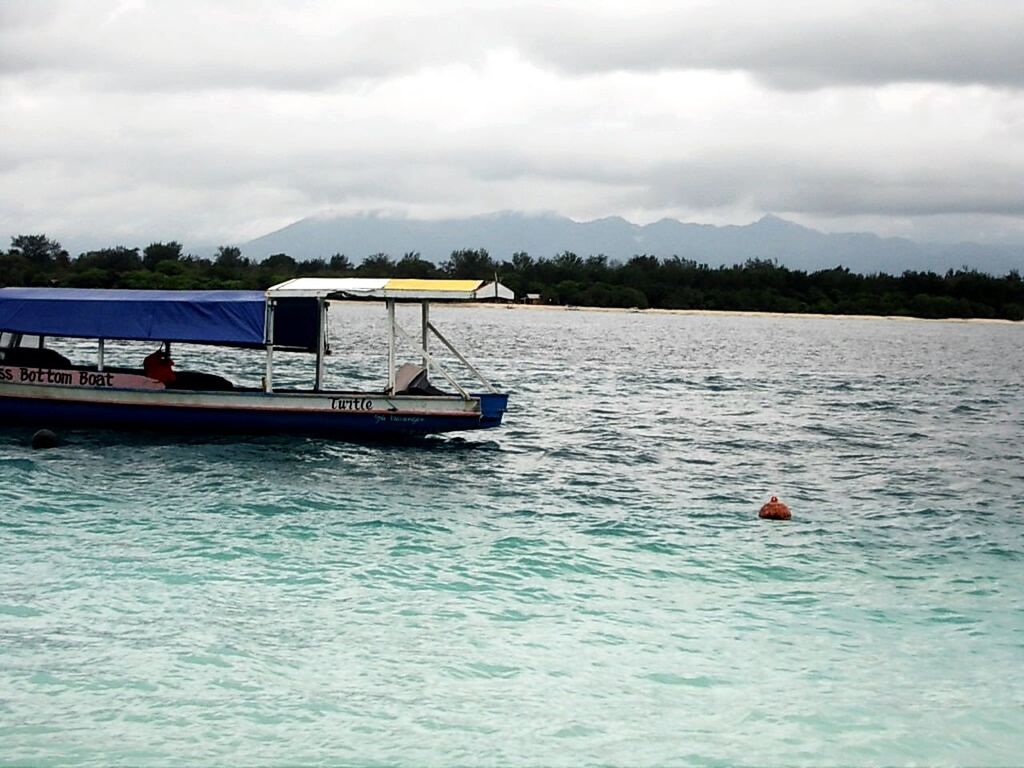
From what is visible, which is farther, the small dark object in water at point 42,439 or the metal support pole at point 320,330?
the metal support pole at point 320,330

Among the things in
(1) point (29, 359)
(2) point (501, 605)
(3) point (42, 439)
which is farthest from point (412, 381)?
(2) point (501, 605)

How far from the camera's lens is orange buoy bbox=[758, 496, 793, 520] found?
20312 mm

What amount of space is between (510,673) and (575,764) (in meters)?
2.14

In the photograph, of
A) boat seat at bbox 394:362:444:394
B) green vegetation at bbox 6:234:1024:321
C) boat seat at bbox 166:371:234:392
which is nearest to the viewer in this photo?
boat seat at bbox 394:362:444:394

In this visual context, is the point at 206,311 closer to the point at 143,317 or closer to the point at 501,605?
the point at 143,317

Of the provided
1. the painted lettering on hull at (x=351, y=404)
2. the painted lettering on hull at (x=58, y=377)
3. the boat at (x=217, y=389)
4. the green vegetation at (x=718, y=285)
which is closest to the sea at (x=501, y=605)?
the boat at (x=217, y=389)

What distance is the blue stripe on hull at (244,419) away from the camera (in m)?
25.2

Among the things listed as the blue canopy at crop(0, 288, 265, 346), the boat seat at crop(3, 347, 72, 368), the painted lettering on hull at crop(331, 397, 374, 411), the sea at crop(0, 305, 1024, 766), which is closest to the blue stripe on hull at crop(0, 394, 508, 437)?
the painted lettering on hull at crop(331, 397, 374, 411)

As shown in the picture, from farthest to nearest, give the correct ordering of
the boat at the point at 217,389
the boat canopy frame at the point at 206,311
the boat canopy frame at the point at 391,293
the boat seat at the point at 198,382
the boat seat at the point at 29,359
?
the boat seat at the point at 29,359, the boat seat at the point at 198,382, the boat at the point at 217,389, the boat canopy frame at the point at 206,311, the boat canopy frame at the point at 391,293

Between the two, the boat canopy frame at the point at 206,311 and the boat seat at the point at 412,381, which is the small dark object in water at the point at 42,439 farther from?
the boat seat at the point at 412,381

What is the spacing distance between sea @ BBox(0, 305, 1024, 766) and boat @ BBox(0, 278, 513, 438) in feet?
2.08

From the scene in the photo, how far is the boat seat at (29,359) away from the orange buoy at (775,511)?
16.2 meters

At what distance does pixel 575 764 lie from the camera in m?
9.49

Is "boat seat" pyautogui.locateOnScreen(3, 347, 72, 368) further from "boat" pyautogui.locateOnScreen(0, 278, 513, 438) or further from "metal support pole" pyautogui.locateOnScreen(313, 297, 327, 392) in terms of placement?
"metal support pole" pyautogui.locateOnScreen(313, 297, 327, 392)
